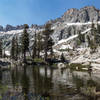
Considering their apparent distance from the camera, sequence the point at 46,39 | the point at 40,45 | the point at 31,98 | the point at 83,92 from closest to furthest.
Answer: the point at 31,98 < the point at 83,92 < the point at 46,39 < the point at 40,45

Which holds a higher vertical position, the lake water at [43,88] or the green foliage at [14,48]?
the green foliage at [14,48]

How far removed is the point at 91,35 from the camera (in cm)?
17275

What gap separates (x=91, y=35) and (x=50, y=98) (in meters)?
171

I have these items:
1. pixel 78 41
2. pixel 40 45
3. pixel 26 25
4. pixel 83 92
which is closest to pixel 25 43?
pixel 26 25

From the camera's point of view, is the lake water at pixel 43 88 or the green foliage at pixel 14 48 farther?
the green foliage at pixel 14 48

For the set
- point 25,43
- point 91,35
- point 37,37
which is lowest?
point 25,43

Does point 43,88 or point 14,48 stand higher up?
point 14,48

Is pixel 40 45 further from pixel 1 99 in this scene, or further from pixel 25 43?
pixel 1 99

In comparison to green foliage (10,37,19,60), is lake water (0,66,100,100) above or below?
below

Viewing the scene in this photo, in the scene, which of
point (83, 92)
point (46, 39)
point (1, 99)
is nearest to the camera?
point (1, 99)

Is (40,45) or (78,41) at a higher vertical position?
(78,41)

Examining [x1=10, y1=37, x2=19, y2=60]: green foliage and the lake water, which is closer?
the lake water

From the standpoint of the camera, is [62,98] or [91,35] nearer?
[62,98]

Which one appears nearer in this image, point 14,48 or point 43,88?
point 43,88
